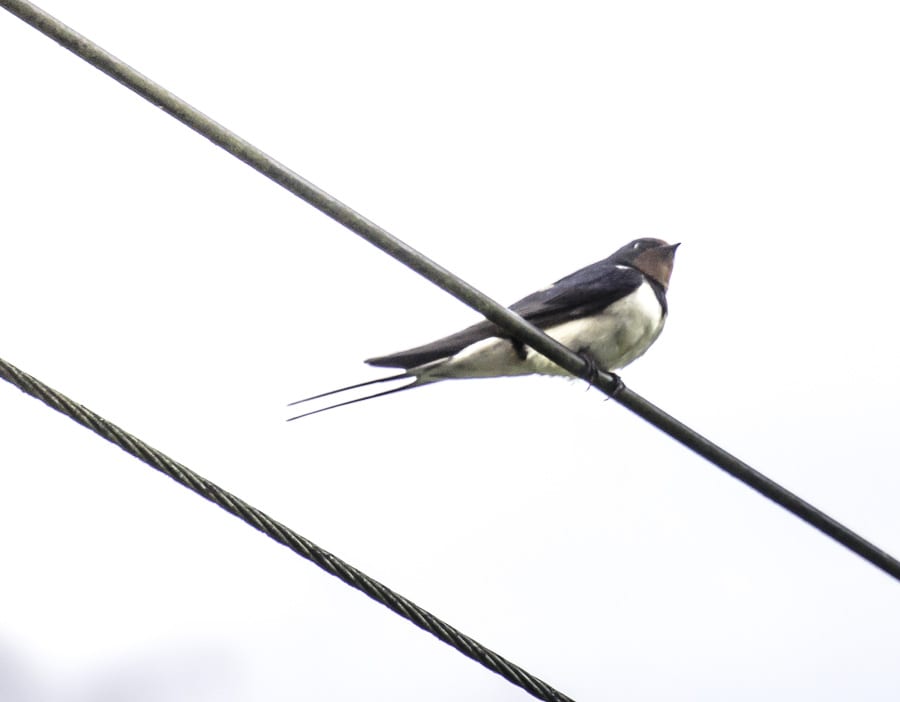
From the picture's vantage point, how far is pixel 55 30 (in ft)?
8.95

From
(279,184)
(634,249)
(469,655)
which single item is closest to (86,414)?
(279,184)

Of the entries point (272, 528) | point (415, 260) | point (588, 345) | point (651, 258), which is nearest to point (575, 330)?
point (588, 345)

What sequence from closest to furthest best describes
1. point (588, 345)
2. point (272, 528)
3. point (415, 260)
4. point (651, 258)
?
point (272, 528)
point (415, 260)
point (588, 345)
point (651, 258)

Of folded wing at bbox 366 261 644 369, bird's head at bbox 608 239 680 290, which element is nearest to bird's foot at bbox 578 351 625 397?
folded wing at bbox 366 261 644 369

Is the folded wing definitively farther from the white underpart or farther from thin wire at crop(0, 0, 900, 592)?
thin wire at crop(0, 0, 900, 592)

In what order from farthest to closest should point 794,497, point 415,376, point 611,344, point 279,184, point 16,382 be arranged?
point 611,344 < point 415,376 < point 794,497 < point 279,184 < point 16,382

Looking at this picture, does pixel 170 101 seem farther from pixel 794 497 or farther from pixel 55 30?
pixel 794 497

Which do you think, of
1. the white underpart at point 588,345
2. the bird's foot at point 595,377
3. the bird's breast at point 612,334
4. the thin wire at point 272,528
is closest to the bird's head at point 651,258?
the white underpart at point 588,345

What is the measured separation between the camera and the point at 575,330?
18.4ft

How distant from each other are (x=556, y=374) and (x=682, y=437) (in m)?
2.18

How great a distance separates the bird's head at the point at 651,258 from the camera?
20.6 ft

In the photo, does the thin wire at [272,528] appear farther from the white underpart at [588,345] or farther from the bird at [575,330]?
the white underpart at [588,345]

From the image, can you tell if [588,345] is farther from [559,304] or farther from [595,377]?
[595,377]

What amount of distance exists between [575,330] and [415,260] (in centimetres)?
254
